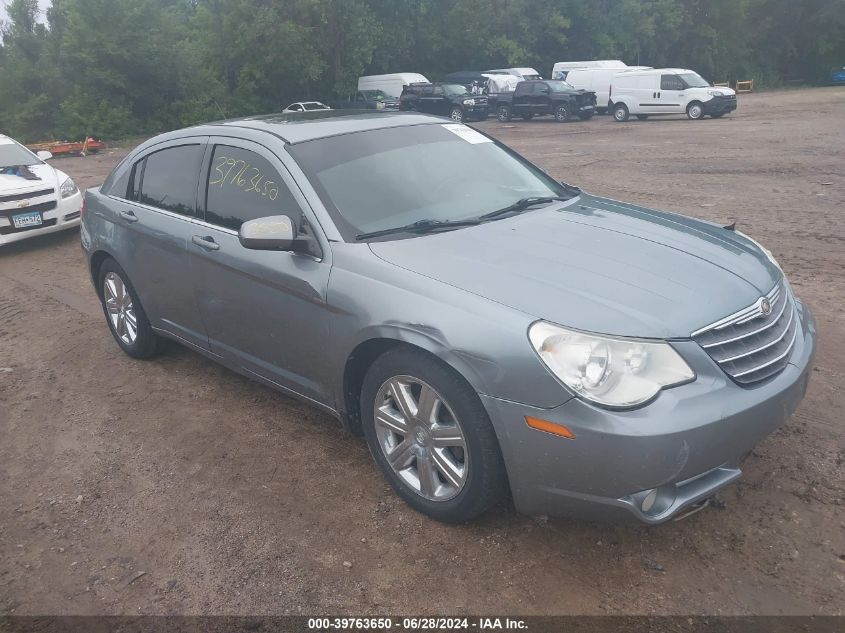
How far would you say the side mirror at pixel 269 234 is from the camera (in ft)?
11.6

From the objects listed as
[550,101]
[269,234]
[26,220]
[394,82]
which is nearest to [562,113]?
[550,101]

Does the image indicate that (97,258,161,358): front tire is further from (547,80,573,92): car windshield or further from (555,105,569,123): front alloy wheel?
(547,80,573,92): car windshield

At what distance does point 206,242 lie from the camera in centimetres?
427

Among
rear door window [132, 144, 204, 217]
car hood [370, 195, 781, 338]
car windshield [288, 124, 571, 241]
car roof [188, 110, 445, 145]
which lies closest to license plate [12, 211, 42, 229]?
rear door window [132, 144, 204, 217]

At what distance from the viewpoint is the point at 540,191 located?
4.36 meters

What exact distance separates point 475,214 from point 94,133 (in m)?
31.4

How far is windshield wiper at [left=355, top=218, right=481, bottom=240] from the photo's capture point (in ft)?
11.9

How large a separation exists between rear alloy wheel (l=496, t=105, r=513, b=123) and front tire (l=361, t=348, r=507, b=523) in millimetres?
29179

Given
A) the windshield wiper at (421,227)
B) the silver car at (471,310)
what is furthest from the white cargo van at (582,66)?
the windshield wiper at (421,227)

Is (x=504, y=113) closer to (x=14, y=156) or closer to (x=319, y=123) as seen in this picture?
(x=14, y=156)

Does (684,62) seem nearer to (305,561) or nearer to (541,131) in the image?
(541,131)

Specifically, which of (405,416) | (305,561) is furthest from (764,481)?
(305,561)

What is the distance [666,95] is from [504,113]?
21.6 ft

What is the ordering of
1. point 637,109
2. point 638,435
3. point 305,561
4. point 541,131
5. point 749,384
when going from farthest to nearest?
point 637,109 < point 541,131 < point 305,561 < point 749,384 < point 638,435
